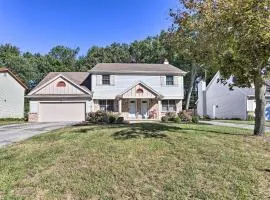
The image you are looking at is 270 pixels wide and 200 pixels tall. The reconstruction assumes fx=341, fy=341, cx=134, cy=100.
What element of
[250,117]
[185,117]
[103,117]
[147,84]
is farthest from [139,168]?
[250,117]

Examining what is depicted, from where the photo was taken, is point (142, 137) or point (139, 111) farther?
point (139, 111)

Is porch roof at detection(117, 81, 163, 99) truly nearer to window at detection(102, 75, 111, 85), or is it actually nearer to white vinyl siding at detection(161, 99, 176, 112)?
white vinyl siding at detection(161, 99, 176, 112)

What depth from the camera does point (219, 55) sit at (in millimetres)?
12586

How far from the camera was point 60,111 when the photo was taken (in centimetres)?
3297

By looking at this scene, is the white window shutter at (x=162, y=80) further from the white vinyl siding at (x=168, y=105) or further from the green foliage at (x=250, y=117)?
the green foliage at (x=250, y=117)

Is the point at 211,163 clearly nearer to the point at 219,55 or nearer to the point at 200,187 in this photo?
the point at 200,187

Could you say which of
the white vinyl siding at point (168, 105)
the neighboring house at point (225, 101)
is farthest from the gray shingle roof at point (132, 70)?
the neighboring house at point (225, 101)

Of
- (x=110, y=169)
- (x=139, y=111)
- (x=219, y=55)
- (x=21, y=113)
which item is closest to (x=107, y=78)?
(x=139, y=111)

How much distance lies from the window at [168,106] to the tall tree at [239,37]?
22.3 m

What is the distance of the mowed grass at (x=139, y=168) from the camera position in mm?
7430

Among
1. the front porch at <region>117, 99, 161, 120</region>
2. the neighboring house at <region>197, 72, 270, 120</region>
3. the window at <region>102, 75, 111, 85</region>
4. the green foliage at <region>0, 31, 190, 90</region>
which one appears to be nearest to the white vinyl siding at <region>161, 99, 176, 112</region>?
the front porch at <region>117, 99, 161, 120</region>

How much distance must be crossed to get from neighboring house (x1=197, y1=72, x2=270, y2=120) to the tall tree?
21208 millimetres

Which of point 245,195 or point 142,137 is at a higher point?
point 142,137

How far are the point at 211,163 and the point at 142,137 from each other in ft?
9.65
